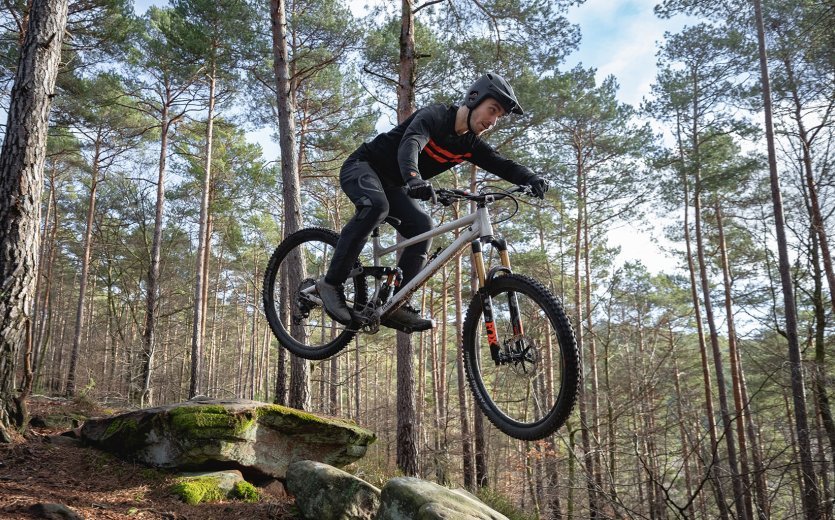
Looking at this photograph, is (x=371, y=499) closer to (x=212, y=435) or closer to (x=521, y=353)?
(x=212, y=435)

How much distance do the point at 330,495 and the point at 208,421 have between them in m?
1.70

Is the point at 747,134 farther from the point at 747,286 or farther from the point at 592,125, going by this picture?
the point at 747,286

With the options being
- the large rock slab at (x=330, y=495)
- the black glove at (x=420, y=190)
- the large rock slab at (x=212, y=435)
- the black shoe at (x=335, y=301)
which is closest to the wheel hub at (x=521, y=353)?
the black glove at (x=420, y=190)

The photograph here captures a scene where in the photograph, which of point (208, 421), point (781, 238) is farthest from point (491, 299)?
point (781, 238)

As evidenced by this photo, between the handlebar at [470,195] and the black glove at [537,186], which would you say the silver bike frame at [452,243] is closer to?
the handlebar at [470,195]

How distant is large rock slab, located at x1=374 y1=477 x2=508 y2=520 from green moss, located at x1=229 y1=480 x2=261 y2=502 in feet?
5.40

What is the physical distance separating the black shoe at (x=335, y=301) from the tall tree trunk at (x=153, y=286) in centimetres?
1029

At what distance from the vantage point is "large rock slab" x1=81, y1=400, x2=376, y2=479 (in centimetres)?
594

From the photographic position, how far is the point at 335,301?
3.73 metres

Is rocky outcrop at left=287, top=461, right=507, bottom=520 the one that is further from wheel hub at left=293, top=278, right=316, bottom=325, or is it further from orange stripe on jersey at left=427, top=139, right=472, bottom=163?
orange stripe on jersey at left=427, top=139, right=472, bottom=163

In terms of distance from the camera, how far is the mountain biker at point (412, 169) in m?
3.12

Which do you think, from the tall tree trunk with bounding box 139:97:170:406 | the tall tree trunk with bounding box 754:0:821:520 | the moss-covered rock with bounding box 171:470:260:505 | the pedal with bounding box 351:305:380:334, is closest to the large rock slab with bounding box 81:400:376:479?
the moss-covered rock with bounding box 171:470:260:505

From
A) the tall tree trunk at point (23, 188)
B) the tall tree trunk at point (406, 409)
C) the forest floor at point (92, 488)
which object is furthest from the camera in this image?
the tall tree trunk at point (406, 409)

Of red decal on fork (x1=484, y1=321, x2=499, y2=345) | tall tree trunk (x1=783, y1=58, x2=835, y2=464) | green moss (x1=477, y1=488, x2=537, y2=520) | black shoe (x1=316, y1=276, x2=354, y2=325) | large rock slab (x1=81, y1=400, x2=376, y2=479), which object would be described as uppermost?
tall tree trunk (x1=783, y1=58, x2=835, y2=464)
